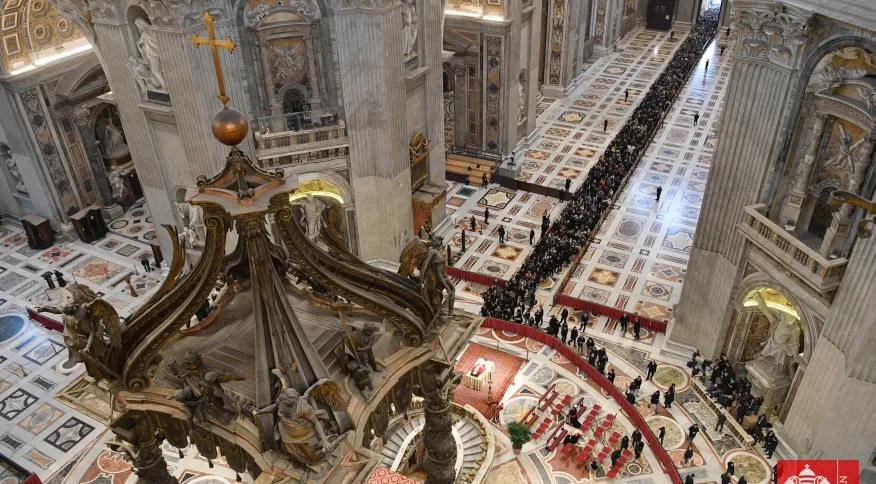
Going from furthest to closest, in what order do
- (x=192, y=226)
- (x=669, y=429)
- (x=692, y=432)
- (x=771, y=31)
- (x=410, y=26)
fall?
(x=410, y=26)
(x=192, y=226)
(x=669, y=429)
(x=692, y=432)
(x=771, y=31)

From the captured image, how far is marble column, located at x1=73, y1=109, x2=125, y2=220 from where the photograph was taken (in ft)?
82.8

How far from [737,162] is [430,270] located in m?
11.2

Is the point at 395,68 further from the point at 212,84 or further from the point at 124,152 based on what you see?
the point at 124,152

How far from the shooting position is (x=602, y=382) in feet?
60.1

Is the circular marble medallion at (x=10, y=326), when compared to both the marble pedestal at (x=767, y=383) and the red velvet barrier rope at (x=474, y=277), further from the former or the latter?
the marble pedestal at (x=767, y=383)

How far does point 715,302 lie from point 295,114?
1239 centimetres

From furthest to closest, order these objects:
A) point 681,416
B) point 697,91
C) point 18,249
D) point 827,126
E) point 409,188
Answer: point 697,91 < point 18,249 < point 409,188 < point 681,416 < point 827,126

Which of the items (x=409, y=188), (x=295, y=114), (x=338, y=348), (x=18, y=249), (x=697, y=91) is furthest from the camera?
(x=697, y=91)

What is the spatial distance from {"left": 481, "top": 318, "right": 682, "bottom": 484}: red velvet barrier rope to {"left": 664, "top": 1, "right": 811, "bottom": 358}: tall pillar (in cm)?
265

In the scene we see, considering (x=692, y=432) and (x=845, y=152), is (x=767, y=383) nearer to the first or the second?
(x=692, y=432)

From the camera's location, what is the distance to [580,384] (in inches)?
731

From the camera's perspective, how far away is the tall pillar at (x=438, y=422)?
8.94 meters

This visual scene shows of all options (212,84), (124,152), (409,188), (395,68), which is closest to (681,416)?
(409,188)

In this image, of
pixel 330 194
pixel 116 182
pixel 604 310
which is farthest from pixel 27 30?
pixel 604 310
